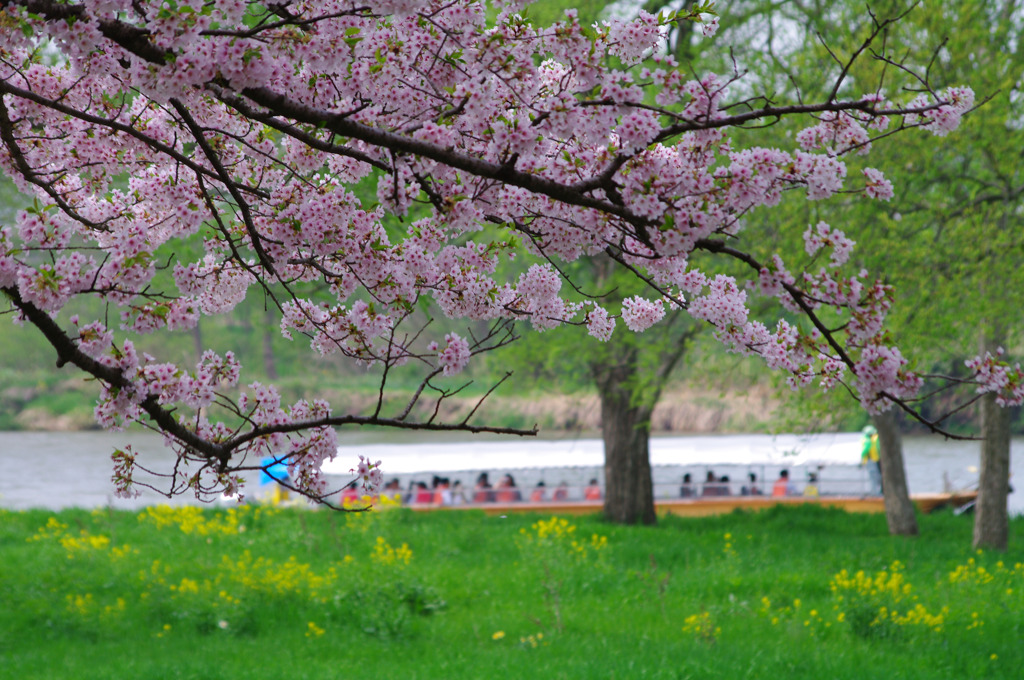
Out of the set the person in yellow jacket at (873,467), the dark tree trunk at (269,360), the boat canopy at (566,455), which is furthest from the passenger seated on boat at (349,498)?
the dark tree trunk at (269,360)

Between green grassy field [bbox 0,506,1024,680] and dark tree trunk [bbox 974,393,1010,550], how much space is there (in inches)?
12.4

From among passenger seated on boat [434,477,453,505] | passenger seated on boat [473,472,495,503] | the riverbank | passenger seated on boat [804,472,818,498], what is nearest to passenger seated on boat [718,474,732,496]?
passenger seated on boat [804,472,818,498]

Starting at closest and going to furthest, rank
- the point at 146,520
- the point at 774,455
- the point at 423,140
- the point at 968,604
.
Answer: the point at 423,140, the point at 968,604, the point at 146,520, the point at 774,455

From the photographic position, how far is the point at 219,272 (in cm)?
404

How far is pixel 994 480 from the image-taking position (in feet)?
36.6

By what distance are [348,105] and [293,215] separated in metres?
0.47

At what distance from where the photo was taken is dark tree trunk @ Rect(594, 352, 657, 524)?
14094 mm

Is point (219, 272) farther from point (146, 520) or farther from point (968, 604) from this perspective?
point (146, 520)

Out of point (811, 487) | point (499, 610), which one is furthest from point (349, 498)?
point (811, 487)

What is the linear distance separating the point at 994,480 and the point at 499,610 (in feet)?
22.7

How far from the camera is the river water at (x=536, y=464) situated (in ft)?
61.4

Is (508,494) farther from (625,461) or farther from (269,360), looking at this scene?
(269,360)

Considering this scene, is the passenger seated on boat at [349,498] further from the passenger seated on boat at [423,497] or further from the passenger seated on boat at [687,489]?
the passenger seated on boat at [687,489]

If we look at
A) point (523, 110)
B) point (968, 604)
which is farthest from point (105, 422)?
point (968, 604)
